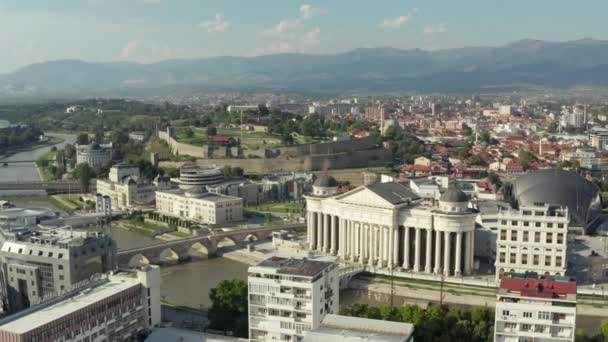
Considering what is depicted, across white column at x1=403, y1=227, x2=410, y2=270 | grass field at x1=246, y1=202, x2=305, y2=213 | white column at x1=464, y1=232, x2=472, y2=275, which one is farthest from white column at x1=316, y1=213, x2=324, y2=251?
grass field at x1=246, y1=202, x2=305, y2=213

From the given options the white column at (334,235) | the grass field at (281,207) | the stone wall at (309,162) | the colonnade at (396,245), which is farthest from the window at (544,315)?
the stone wall at (309,162)

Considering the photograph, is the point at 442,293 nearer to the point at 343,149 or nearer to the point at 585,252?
the point at 585,252

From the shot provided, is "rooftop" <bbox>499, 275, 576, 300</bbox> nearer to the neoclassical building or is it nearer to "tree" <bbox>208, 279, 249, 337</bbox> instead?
"tree" <bbox>208, 279, 249, 337</bbox>

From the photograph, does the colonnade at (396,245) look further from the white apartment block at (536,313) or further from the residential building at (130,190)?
the residential building at (130,190)

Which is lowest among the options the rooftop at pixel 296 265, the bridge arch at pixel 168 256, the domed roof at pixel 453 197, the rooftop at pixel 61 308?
the bridge arch at pixel 168 256

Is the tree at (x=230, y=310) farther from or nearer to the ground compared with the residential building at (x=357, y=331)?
nearer to the ground

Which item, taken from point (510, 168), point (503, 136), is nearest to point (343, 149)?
point (510, 168)

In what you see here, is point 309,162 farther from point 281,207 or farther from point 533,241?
point 533,241
